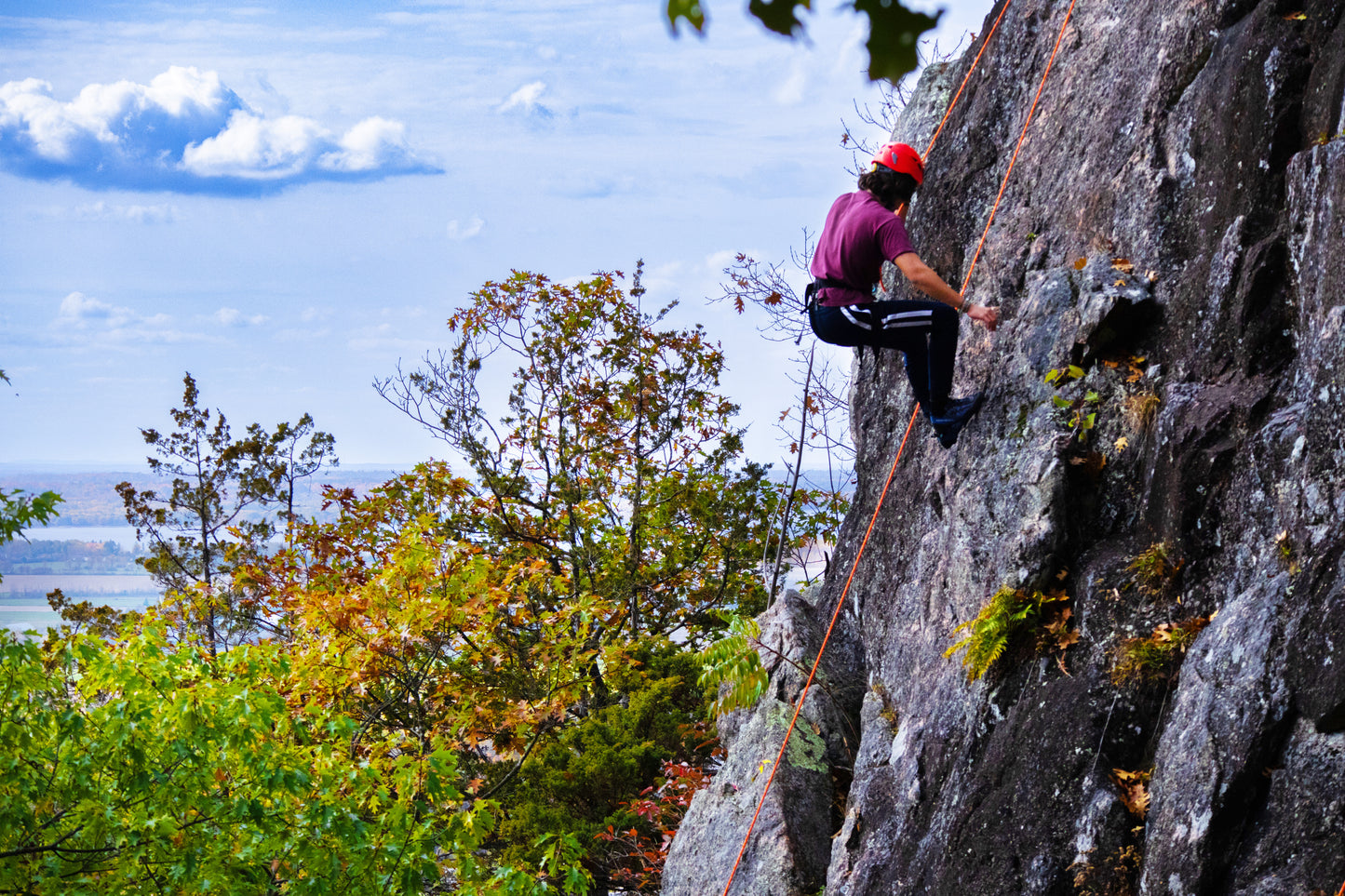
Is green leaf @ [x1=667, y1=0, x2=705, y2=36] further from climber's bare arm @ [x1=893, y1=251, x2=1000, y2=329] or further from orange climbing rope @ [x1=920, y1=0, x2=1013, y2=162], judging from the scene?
orange climbing rope @ [x1=920, y1=0, x2=1013, y2=162]

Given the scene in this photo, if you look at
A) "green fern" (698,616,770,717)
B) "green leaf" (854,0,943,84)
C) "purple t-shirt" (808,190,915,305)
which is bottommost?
"green fern" (698,616,770,717)

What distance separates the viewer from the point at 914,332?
232 inches

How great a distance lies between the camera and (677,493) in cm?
1343

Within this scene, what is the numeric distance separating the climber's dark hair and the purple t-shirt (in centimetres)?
8

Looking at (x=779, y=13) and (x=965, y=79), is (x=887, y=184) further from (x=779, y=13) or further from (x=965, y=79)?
(x=779, y=13)

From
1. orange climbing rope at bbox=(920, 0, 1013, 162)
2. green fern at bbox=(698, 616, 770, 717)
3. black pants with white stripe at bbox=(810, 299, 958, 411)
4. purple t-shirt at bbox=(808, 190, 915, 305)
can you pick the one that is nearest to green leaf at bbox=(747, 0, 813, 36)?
purple t-shirt at bbox=(808, 190, 915, 305)

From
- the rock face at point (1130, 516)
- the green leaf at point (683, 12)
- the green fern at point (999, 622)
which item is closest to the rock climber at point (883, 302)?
the rock face at point (1130, 516)

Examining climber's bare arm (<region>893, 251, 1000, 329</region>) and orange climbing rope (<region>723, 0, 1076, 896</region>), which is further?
orange climbing rope (<region>723, 0, 1076, 896</region>)

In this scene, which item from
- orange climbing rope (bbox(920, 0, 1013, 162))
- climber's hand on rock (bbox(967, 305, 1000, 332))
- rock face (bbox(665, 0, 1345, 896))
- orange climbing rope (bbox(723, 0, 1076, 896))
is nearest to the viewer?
rock face (bbox(665, 0, 1345, 896))

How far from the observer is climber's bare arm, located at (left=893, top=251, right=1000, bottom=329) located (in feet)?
17.8

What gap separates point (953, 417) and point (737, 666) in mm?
2272

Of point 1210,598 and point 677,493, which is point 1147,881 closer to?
point 1210,598

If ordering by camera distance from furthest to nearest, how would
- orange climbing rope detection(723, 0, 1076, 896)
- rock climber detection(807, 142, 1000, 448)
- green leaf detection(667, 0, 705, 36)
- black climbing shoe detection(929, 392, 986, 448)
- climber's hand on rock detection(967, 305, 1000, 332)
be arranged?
1. orange climbing rope detection(723, 0, 1076, 896)
2. black climbing shoe detection(929, 392, 986, 448)
3. rock climber detection(807, 142, 1000, 448)
4. climber's hand on rock detection(967, 305, 1000, 332)
5. green leaf detection(667, 0, 705, 36)

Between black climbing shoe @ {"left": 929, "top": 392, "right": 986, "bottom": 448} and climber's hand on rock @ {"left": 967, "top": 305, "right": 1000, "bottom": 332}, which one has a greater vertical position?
climber's hand on rock @ {"left": 967, "top": 305, "right": 1000, "bottom": 332}
